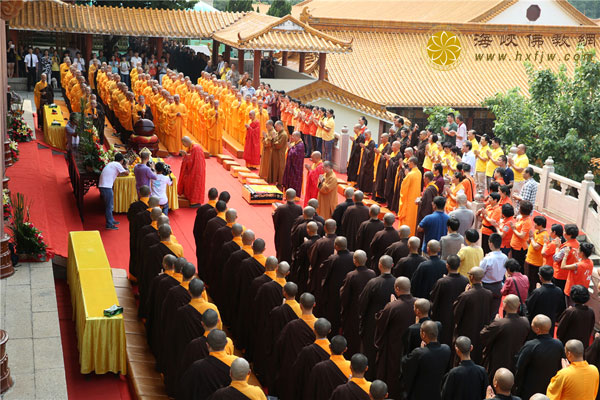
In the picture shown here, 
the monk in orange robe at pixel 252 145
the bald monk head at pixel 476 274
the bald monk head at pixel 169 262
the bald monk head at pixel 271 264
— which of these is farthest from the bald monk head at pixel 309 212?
the monk in orange robe at pixel 252 145

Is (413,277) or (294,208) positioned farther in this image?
(294,208)

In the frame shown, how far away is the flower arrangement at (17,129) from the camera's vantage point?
17312 mm

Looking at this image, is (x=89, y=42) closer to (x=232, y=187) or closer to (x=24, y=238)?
(x=232, y=187)

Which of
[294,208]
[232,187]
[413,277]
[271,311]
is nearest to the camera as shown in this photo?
[271,311]

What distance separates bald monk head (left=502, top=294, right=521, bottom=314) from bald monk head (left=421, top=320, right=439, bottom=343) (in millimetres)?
1047

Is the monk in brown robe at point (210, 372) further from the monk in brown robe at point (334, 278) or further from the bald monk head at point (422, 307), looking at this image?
the monk in brown robe at point (334, 278)

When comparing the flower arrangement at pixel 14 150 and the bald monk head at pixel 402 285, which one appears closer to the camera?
the bald monk head at pixel 402 285

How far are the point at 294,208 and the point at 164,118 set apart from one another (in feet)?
26.4

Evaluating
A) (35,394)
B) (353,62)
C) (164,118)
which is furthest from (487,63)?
(35,394)

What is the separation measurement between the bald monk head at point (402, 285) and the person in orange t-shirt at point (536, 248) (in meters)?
3.51

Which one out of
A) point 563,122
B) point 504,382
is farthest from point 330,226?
point 563,122

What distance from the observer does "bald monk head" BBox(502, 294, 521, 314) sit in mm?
7797

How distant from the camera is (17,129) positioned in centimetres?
1752

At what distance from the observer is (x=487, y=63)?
1337 inches
